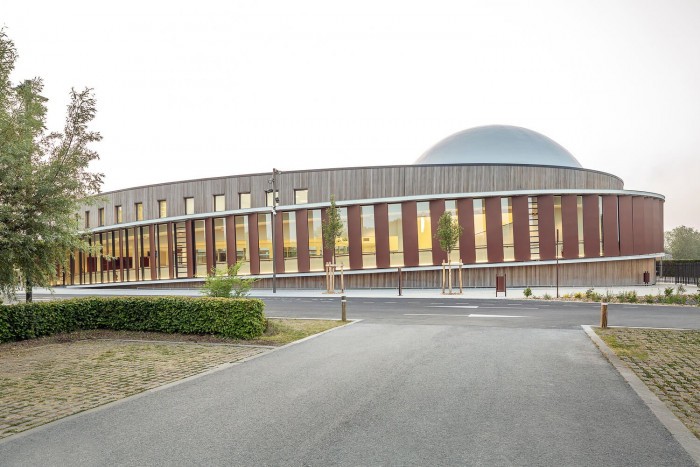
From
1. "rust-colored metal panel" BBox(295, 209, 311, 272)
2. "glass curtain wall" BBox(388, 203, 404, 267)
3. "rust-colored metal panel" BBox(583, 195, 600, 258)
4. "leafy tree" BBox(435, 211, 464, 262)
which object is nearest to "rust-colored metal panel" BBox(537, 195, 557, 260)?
"rust-colored metal panel" BBox(583, 195, 600, 258)

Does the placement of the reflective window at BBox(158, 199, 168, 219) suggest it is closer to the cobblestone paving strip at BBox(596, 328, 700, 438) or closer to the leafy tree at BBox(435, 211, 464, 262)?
the leafy tree at BBox(435, 211, 464, 262)

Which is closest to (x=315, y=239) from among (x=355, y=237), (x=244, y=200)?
(x=355, y=237)

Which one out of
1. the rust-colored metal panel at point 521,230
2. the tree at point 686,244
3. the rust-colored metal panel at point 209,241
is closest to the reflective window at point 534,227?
the rust-colored metal panel at point 521,230

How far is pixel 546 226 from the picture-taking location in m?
34.2

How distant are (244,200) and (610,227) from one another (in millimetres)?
31693

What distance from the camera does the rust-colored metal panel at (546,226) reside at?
3403cm

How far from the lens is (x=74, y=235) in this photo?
39.5 ft

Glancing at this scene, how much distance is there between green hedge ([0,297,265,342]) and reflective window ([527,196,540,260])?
89.7 ft

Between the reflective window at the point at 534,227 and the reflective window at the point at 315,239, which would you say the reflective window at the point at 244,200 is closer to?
the reflective window at the point at 315,239

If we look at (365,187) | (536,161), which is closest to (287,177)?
(365,187)

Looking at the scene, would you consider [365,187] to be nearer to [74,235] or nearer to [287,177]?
[287,177]

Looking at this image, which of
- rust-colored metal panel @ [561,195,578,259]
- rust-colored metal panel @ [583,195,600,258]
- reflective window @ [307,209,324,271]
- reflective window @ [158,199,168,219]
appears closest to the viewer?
rust-colored metal panel @ [561,195,578,259]

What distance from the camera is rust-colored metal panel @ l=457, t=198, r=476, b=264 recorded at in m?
34.2

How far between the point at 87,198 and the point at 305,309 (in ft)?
34.2
